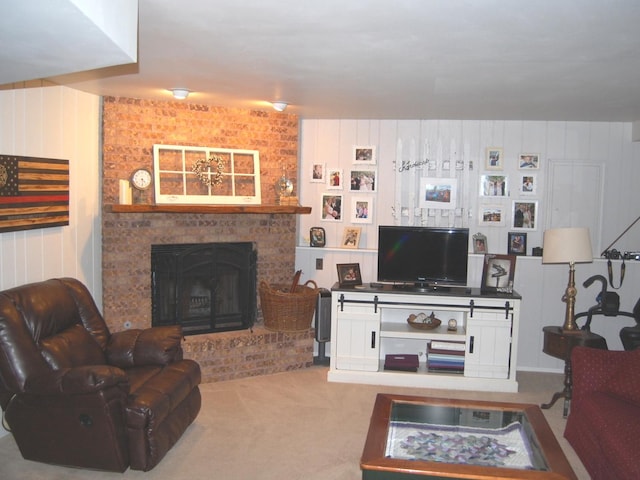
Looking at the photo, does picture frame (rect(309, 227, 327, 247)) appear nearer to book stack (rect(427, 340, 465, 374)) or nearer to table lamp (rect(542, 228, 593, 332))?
book stack (rect(427, 340, 465, 374))

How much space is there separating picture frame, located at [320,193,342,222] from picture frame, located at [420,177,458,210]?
82 centimetres

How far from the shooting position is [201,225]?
502 cm

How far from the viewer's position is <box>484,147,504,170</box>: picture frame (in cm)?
533

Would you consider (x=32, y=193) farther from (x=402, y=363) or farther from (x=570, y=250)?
(x=570, y=250)

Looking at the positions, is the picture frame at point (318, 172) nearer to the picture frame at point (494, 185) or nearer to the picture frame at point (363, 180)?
the picture frame at point (363, 180)

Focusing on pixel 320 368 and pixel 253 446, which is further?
pixel 320 368

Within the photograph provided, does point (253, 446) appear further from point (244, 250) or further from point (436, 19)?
point (436, 19)

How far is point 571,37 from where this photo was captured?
2.67m

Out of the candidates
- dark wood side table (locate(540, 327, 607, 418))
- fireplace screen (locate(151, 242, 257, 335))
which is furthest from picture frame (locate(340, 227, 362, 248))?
dark wood side table (locate(540, 327, 607, 418))

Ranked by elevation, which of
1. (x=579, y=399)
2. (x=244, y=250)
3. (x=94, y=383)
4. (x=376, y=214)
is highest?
(x=376, y=214)

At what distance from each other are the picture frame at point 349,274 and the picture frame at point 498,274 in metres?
1.11

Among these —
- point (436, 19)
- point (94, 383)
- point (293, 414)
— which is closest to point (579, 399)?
point (293, 414)

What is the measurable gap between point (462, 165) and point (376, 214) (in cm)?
92

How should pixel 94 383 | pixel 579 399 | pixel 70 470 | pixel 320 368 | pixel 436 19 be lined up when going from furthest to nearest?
pixel 320 368 → pixel 579 399 → pixel 70 470 → pixel 94 383 → pixel 436 19
